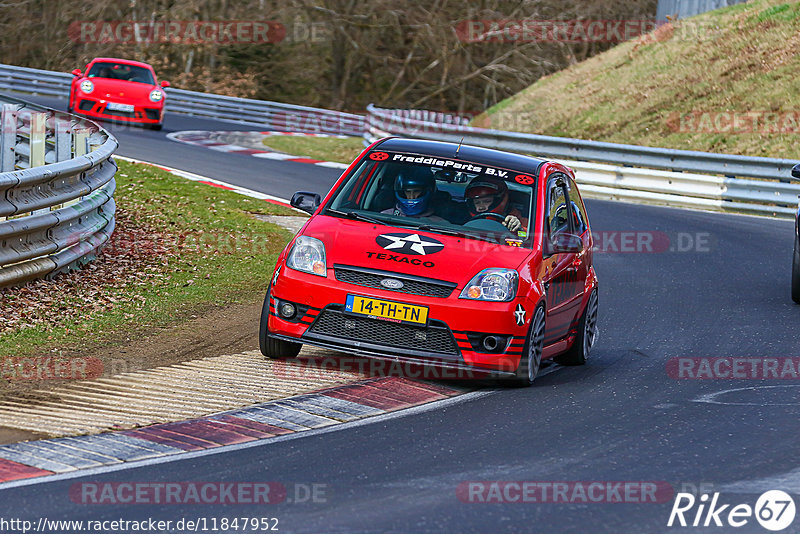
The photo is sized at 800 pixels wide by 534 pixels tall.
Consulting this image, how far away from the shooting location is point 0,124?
Answer: 14906 millimetres

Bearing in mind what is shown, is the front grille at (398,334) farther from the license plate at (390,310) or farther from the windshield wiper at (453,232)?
the windshield wiper at (453,232)

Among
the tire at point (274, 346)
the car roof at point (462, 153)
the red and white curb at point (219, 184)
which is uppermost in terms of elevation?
the car roof at point (462, 153)

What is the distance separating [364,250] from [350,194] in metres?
0.90

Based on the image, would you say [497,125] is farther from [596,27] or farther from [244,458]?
[244,458]

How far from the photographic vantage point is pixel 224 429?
21.4 ft

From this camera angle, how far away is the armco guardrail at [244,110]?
34.5 meters

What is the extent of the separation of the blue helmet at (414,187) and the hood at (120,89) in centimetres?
1855

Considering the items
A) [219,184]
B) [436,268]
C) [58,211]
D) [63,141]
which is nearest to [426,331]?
[436,268]

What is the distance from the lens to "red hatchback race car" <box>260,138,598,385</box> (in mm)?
7848

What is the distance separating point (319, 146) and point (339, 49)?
59.0ft

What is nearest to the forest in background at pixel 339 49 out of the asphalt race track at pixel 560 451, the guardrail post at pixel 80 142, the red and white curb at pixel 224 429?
the guardrail post at pixel 80 142

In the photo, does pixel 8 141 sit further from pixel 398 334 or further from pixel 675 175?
pixel 675 175

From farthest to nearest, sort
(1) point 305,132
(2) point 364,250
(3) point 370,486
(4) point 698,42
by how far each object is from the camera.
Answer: (1) point 305,132 < (4) point 698,42 < (2) point 364,250 < (3) point 370,486

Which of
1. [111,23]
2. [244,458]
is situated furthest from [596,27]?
[244,458]
